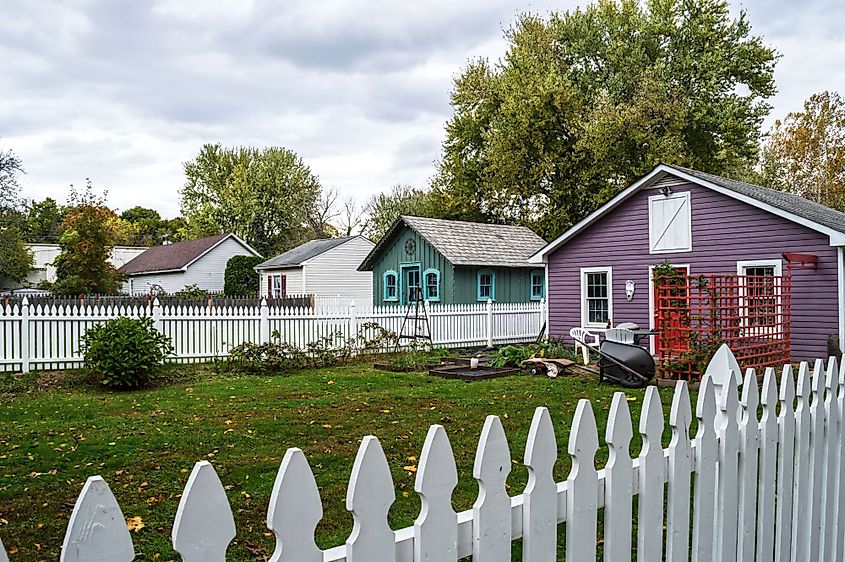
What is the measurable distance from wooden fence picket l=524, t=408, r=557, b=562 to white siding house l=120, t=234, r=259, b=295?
3805cm

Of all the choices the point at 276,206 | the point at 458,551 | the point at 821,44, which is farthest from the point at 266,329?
the point at 276,206

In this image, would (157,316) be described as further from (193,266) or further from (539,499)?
(193,266)

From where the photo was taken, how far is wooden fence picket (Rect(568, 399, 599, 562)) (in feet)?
6.00

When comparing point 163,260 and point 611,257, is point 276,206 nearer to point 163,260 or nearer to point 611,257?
point 163,260

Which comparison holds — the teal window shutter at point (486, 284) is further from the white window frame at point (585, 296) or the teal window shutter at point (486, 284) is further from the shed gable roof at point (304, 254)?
the shed gable roof at point (304, 254)

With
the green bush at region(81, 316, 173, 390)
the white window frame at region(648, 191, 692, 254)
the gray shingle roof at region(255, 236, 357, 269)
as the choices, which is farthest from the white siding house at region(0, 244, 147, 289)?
the white window frame at region(648, 191, 692, 254)

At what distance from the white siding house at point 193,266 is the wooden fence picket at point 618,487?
3794cm

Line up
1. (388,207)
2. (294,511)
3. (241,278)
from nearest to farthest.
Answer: (294,511) → (241,278) → (388,207)

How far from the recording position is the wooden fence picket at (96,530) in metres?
1.08

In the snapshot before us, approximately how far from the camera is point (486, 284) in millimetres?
21547

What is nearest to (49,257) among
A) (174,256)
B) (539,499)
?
(174,256)

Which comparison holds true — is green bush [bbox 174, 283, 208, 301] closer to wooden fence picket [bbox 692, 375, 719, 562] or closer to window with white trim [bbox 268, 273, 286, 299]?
window with white trim [bbox 268, 273, 286, 299]

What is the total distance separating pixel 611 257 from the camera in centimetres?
1766

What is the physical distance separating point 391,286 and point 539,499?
21.9 metres
